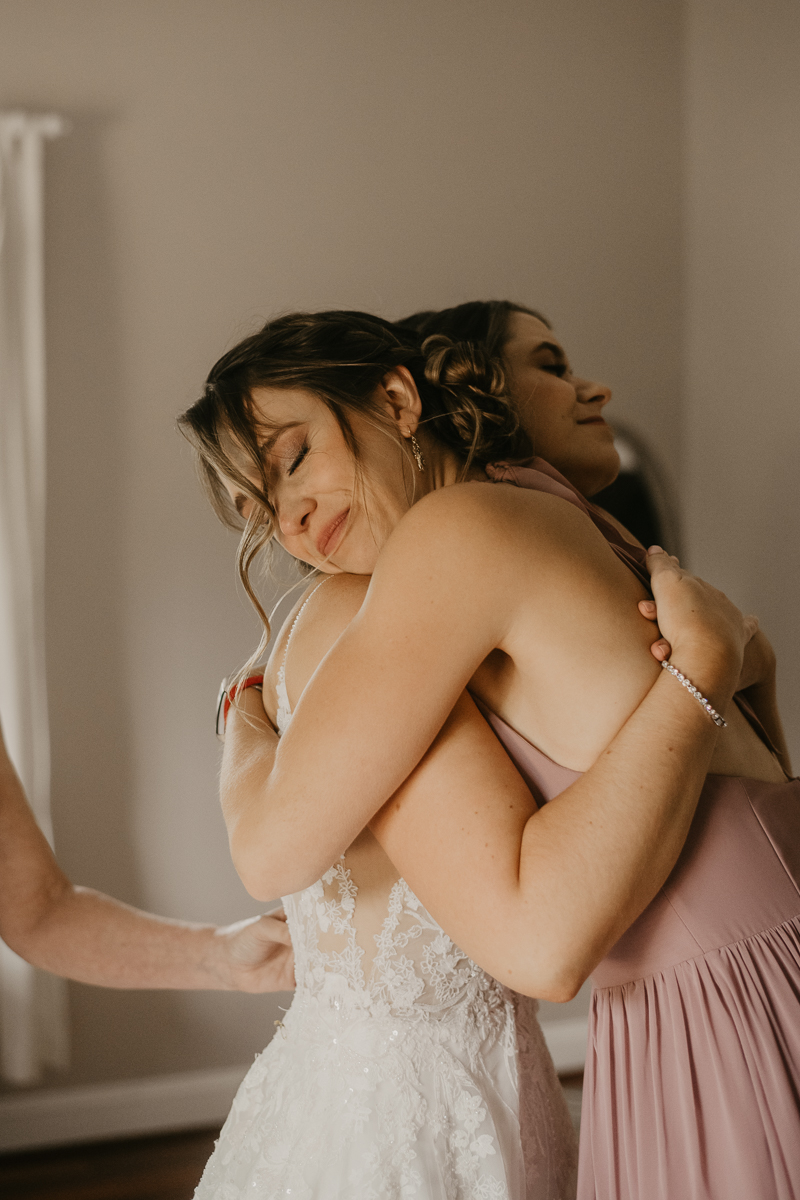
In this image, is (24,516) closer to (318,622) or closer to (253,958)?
(253,958)

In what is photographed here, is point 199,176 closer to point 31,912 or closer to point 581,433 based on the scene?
point 581,433

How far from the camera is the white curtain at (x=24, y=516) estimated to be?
256cm

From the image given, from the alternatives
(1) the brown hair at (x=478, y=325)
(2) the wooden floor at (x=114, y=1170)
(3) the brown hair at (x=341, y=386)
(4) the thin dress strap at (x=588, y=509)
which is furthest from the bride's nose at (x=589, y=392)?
(2) the wooden floor at (x=114, y=1170)

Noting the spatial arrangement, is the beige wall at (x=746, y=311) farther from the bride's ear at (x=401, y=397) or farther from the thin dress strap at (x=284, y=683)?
the thin dress strap at (x=284, y=683)

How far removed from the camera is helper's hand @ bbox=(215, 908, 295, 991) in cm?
138

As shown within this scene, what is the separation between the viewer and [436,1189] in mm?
977

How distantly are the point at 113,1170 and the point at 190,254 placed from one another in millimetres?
2702

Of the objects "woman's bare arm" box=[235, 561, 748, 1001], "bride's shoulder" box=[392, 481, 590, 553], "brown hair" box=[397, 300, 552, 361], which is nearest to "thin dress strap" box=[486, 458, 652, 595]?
"bride's shoulder" box=[392, 481, 590, 553]

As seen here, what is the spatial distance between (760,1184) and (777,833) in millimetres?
301

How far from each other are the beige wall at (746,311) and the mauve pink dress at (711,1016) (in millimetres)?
1495

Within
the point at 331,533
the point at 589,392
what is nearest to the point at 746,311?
the point at 589,392

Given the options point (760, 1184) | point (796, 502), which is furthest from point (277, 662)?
point (796, 502)

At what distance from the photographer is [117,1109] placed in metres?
2.69

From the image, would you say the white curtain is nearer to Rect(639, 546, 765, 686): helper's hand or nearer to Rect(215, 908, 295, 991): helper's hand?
Rect(215, 908, 295, 991): helper's hand
